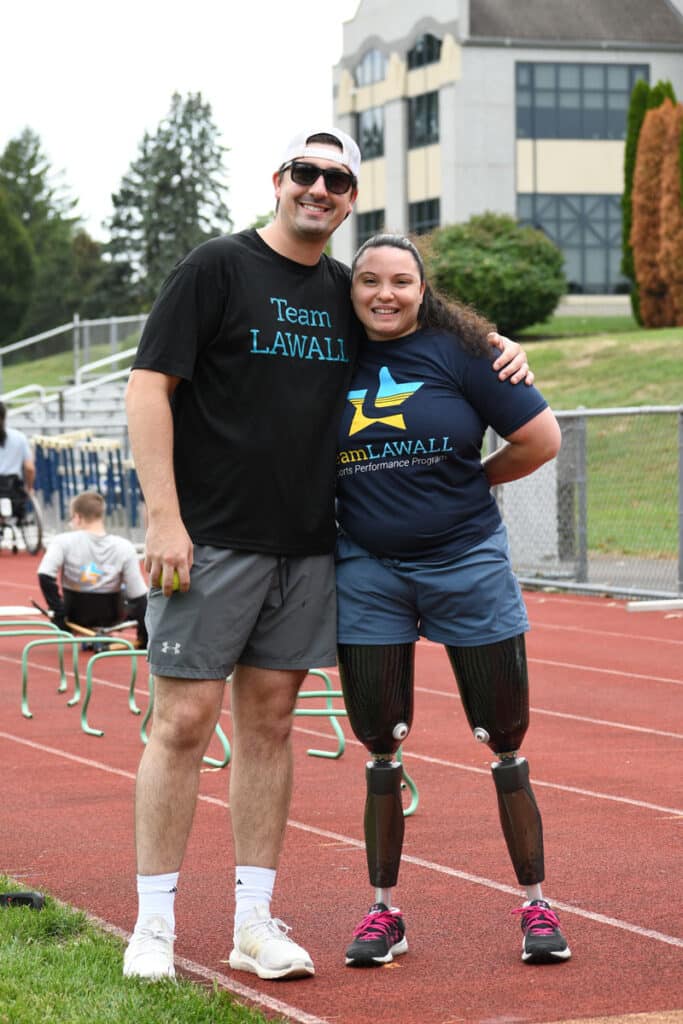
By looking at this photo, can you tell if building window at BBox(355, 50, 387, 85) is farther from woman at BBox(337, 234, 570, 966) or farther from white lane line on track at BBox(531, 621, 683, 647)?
woman at BBox(337, 234, 570, 966)

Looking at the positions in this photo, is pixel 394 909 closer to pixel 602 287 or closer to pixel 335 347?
pixel 335 347

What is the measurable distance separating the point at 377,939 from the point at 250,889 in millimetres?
383

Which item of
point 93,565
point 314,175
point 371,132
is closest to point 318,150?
point 314,175

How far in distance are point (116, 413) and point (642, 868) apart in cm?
2881

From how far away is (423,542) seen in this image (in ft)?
16.3

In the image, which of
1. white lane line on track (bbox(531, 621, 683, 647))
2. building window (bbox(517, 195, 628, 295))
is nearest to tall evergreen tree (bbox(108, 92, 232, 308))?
building window (bbox(517, 195, 628, 295))

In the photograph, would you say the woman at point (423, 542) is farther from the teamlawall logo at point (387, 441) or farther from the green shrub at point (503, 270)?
the green shrub at point (503, 270)

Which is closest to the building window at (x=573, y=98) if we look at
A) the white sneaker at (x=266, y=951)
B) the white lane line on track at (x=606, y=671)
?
the white lane line on track at (x=606, y=671)

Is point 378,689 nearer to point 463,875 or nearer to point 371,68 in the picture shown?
point 463,875

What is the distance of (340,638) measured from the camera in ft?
16.6

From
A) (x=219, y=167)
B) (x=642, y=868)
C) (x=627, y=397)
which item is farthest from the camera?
(x=219, y=167)

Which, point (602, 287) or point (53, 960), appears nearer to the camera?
point (53, 960)

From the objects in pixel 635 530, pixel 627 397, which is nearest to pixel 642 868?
pixel 635 530

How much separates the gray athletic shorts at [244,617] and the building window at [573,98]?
50.1 meters
